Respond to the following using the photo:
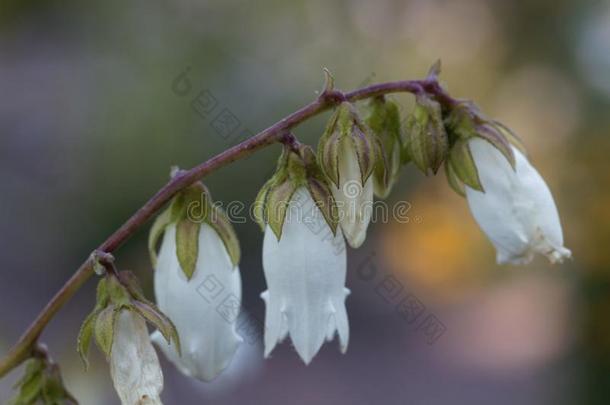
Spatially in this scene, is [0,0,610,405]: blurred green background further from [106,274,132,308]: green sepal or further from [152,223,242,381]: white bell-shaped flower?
[106,274,132,308]: green sepal

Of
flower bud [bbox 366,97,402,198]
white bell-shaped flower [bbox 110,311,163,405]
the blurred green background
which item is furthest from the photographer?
the blurred green background

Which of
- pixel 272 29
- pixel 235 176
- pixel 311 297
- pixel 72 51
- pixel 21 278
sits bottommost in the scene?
pixel 311 297

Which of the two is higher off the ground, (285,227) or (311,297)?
(285,227)

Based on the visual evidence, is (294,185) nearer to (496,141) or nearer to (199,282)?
(199,282)

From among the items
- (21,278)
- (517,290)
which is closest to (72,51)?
(21,278)

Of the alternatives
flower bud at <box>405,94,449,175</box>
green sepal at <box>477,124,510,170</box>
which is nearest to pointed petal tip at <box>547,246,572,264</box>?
green sepal at <box>477,124,510,170</box>

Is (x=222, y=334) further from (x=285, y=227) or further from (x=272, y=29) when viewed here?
(x=272, y=29)
